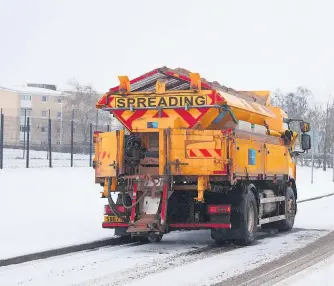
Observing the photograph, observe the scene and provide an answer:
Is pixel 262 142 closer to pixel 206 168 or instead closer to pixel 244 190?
pixel 244 190

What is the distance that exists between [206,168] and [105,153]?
2218 millimetres

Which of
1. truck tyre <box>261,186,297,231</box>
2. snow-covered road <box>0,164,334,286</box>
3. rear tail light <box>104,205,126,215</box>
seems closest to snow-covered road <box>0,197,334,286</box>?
snow-covered road <box>0,164,334,286</box>

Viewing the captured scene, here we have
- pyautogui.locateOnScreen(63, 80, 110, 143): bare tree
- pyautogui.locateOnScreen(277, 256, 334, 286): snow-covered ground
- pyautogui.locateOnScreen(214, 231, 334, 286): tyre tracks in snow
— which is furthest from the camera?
pyautogui.locateOnScreen(63, 80, 110, 143): bare tree

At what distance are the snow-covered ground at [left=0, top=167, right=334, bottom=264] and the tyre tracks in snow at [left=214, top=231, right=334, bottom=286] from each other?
3.96 meters

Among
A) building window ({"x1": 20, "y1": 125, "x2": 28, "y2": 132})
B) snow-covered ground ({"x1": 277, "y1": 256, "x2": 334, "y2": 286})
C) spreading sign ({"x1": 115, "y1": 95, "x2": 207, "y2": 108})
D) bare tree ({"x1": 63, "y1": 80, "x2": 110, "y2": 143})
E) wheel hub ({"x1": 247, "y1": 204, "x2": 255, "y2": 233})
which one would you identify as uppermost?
bare tree ({"x1": 63, "y1": 80, "x2": 110, "y2": 143})

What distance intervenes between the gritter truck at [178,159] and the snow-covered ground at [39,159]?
37.6ft

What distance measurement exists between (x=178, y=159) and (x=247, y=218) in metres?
2.10

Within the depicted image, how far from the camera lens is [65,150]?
30812mm

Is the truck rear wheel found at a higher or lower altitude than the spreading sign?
lower

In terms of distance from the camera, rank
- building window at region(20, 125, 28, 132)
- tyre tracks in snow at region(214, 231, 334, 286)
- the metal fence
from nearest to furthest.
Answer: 1. tyre tracks in snow at region(214, 231, 334, 286)
2. the metal fence
3. building window at region(20, 125, 28, 132)

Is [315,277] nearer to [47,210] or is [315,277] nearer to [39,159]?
[47,210]

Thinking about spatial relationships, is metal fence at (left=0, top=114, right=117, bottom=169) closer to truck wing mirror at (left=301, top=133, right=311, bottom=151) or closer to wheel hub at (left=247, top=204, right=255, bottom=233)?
truck wing mirror at (left=301, top=133, right=311, bottom=151)

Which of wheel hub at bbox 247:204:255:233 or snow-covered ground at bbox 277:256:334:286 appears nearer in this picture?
snow-covered ground at bbox 277:256:334:286

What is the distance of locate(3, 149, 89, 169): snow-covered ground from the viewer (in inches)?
1047
